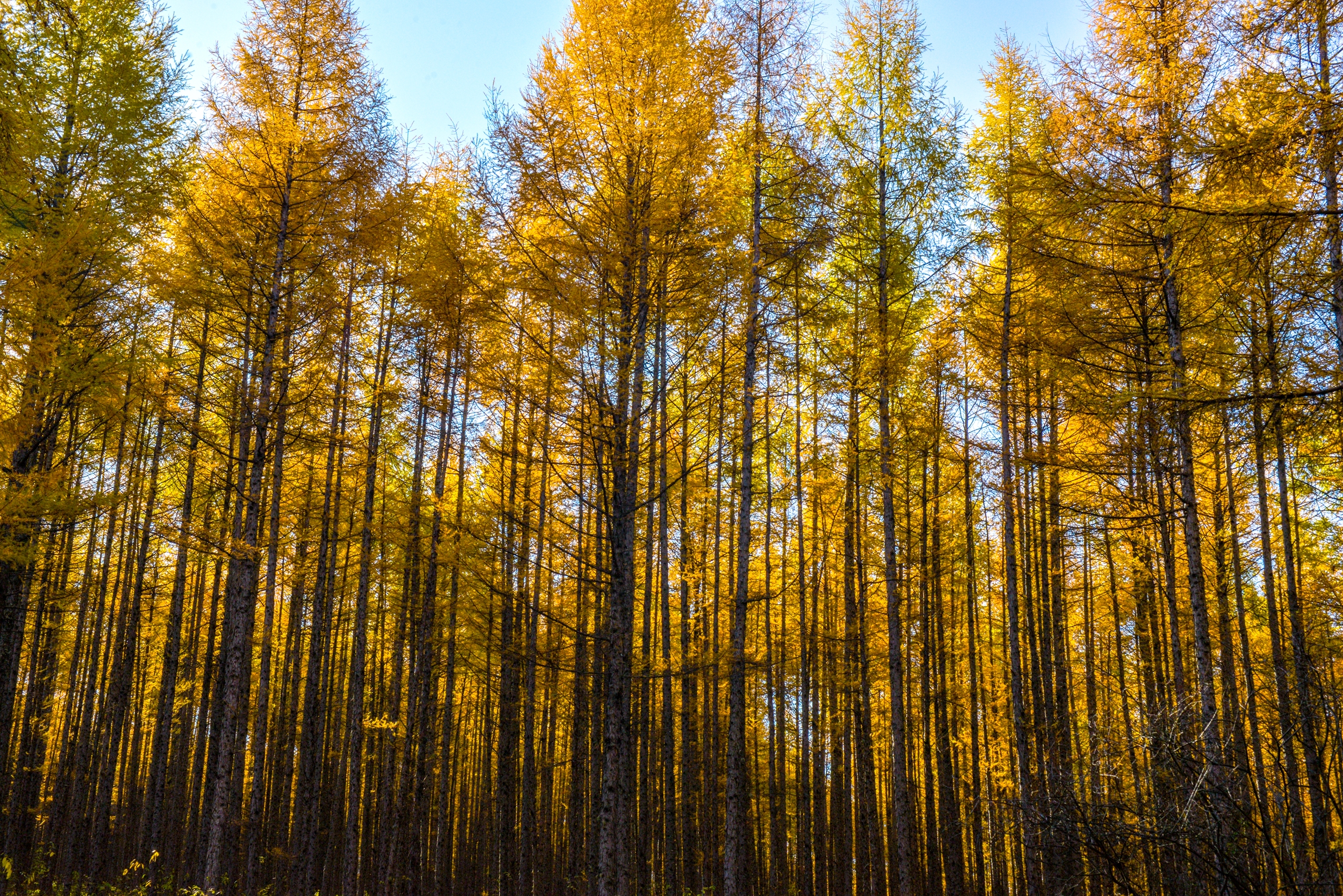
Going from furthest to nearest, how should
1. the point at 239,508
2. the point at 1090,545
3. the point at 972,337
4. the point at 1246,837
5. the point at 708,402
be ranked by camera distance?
the point at 1090,545
the point at 239,508
the point at 972,337
the point at 708,402
the point at 1246,837

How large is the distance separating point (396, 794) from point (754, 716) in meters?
11.6

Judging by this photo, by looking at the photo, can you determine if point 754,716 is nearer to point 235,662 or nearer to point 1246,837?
point 235,662

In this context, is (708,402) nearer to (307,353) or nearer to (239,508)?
(307,353)

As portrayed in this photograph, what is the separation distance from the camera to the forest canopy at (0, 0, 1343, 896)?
21.2ft

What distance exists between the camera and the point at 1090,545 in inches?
601

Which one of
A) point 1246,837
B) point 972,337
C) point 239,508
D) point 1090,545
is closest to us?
point 1246,837

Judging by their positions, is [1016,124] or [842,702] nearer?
[1016,124]

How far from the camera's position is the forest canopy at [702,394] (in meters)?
6.47

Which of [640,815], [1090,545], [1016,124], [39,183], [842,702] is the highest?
[1016,124]

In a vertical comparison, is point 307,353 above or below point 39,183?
below

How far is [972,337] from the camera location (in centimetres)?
1207

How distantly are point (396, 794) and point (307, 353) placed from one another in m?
8.24

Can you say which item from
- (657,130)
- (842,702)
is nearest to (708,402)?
(657,130)

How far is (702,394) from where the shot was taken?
348 inches
